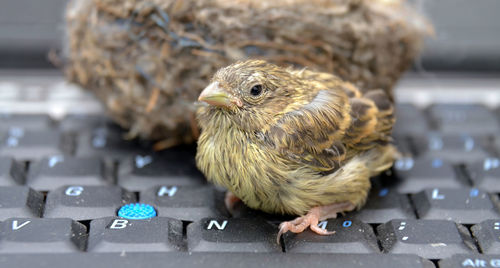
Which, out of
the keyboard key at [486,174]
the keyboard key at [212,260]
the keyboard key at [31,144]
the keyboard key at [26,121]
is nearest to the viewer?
the keyboard key at [212,260]

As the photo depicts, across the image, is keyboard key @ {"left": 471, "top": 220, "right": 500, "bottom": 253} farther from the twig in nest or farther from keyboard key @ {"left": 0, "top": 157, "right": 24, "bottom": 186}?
keyboard key @ {"left": 0, "top": 157, "right": 24, "bottom": 186}

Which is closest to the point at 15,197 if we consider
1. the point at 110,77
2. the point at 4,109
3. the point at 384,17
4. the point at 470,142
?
the point at 110,77

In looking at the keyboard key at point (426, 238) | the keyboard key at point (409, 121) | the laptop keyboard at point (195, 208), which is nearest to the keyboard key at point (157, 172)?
the laptop keyboard at point (195, 208)

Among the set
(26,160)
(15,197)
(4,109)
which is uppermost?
(4,109)

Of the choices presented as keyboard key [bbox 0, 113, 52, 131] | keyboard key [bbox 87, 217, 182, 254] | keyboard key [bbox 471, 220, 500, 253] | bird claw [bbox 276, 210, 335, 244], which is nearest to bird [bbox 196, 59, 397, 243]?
bird claw [bbox 276, 210, 335, 244]

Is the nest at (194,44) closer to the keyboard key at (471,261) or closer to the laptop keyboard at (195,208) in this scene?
the laptop keyboard at (195,208)

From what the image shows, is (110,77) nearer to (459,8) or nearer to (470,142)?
(470,142)
